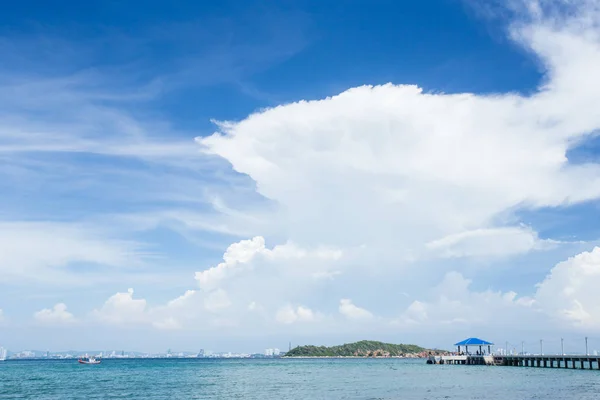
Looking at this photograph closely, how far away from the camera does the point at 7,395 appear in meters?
68.7

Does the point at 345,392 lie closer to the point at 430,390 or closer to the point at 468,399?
the point at 430,390

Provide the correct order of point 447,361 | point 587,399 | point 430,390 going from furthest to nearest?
1. point 447,361
2. point 430,390
3. point 587,399

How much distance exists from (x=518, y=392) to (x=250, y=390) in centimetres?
3138

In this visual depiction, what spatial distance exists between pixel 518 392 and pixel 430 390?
937cm

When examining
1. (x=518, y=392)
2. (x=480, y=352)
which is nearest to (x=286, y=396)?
(x=518, y=392)

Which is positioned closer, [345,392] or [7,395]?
[345,392]

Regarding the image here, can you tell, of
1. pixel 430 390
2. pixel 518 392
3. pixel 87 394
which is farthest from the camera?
pixel 87 394

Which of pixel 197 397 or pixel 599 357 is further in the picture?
pixel 599 357

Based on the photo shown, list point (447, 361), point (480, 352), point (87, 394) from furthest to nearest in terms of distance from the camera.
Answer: point (447, 361)
point (480, 352)
point (87, 394)

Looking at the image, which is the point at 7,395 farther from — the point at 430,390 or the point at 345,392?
the point at 430,390

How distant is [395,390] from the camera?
6362 cm

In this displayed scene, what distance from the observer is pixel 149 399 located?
5966 centimetres

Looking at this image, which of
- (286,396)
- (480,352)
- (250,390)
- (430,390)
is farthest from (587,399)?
(480,352)

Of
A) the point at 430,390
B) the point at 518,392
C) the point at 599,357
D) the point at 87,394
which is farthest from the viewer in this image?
the point at 599,357
